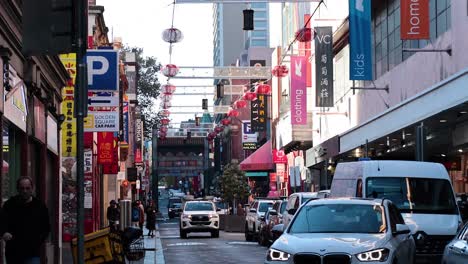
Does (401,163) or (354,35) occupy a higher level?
(354,35)

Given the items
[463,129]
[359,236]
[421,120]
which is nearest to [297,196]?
[421,120]

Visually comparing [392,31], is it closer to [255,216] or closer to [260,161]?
[255,216]

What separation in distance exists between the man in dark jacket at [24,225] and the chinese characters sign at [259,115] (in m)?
66.7

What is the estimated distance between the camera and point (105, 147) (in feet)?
128

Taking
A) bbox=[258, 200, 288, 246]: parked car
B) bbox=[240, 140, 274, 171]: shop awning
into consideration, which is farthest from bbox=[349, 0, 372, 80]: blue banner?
bbox=[240, 140, 274, 171]: shop awning

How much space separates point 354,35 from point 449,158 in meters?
9.72

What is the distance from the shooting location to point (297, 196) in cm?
2895

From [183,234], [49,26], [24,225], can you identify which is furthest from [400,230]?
[183,234]

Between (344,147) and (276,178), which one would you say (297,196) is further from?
(276,178)

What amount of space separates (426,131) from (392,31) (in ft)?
23.2

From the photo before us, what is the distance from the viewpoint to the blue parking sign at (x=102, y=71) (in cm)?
1966

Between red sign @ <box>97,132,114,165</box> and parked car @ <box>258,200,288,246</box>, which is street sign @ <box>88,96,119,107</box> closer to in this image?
parked car @ <box>258,200,288,246</box>

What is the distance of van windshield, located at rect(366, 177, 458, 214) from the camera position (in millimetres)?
18703

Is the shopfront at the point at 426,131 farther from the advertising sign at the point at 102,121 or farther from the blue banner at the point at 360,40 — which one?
the advertising sign at the point at 102,121
